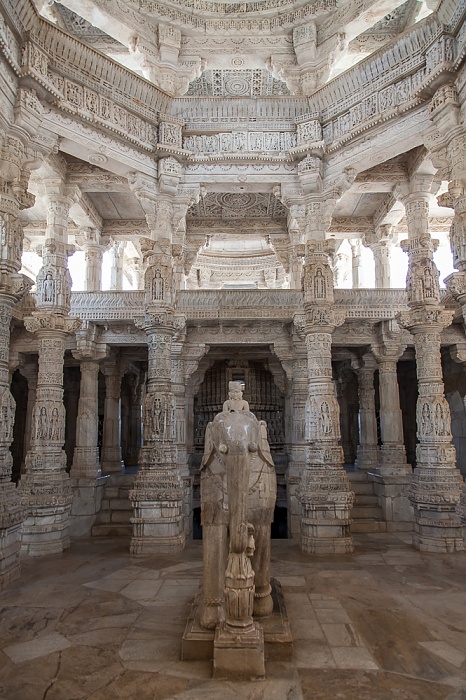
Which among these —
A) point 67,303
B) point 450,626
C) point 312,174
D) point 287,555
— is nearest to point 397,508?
point 287,555

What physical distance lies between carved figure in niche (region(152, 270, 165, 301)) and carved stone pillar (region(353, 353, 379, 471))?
6907 millimetres

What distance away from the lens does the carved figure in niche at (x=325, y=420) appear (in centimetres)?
894

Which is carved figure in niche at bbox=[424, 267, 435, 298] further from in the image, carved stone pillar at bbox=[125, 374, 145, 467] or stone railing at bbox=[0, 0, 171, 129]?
carved stone pillar at bbox=[125, 374, 145, 467]

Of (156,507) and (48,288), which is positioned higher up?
(48,288)

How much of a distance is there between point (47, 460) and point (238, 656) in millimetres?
6345

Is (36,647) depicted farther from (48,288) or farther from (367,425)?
(367,425)

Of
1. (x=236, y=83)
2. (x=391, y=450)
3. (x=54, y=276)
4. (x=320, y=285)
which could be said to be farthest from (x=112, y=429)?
(x=236, y=83)

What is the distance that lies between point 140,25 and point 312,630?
36.4 ft

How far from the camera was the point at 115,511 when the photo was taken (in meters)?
11.7

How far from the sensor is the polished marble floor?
3787mm

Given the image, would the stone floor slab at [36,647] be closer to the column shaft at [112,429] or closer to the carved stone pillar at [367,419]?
the column shaft at [112,429]

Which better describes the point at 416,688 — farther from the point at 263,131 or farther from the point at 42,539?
the point at 263,131

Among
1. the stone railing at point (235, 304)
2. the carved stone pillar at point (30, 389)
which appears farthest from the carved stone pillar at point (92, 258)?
the carved stone pillar at point (30, 389)

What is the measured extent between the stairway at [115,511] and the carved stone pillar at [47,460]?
193cm
